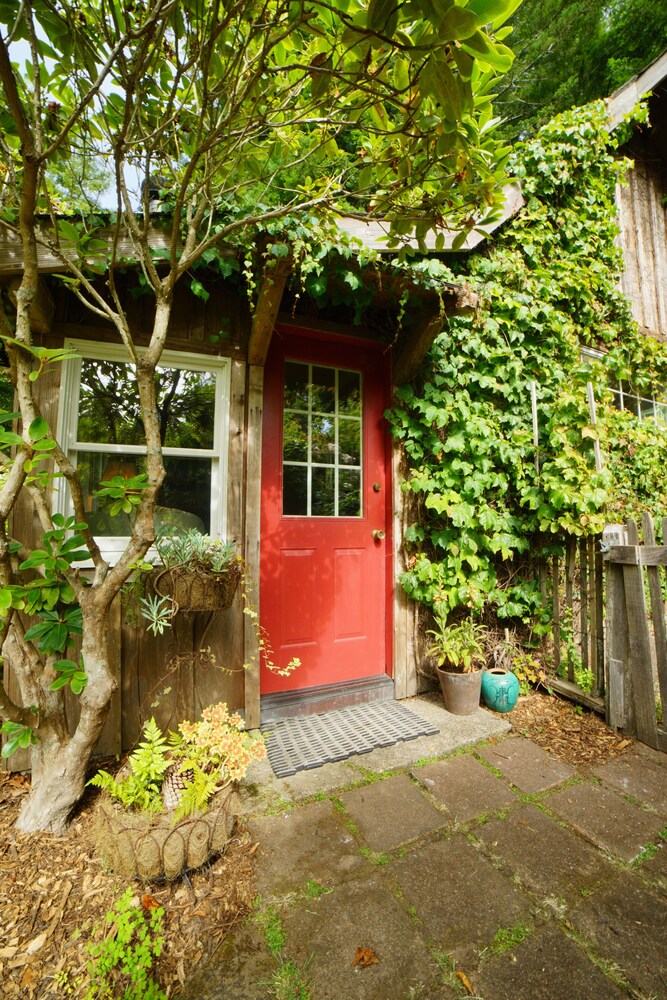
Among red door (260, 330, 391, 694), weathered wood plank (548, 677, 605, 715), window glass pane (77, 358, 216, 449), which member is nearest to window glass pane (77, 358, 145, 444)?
window glass pane (77, 358, 216, 449)

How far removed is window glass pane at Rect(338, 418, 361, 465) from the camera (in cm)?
300

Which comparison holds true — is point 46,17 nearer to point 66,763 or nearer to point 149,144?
point 149,144

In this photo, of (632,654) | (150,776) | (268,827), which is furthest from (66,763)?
(632,654)

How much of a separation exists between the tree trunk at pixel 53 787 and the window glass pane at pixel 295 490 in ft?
5.34

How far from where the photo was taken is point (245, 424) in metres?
2.51

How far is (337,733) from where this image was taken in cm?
245

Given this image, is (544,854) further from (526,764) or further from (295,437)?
(295,437)

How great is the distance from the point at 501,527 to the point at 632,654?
1009mm

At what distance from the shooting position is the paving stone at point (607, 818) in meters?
1.62

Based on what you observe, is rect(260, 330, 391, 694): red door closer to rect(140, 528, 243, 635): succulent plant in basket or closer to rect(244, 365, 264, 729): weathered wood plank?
rect(244, 365, 264, 729): weathered wood plank

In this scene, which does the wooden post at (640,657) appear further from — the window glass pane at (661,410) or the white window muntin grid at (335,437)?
the window glass pane at (661,410)

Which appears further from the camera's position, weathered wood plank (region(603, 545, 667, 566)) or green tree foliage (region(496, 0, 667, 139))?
green tree foliage (region(496, 0, 667, 139))

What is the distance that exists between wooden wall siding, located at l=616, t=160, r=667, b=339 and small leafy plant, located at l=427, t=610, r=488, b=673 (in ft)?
12.7

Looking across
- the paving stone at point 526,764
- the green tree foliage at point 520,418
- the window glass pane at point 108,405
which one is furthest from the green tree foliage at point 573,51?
the paving stone at point 526,764
